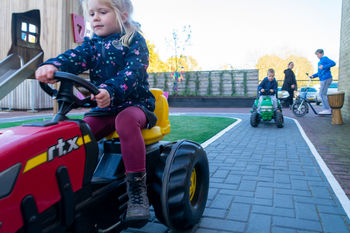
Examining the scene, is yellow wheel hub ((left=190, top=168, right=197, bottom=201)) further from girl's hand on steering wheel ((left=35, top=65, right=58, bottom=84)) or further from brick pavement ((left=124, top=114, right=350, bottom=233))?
girl's hand on steering wheel ((left=35, top=65, right=58, bottom=84))

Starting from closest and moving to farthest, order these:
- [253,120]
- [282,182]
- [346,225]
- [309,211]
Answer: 1. [346,225]
2. [309,211]
3. [282,182]
4. [253,120]

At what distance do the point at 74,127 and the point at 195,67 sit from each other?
5694 centimetres

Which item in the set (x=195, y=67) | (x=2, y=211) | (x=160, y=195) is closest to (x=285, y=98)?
(x=160, y=195)

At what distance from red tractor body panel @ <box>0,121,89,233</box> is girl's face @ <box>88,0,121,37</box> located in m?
0.84

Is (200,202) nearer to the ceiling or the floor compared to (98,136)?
nearer to the floor

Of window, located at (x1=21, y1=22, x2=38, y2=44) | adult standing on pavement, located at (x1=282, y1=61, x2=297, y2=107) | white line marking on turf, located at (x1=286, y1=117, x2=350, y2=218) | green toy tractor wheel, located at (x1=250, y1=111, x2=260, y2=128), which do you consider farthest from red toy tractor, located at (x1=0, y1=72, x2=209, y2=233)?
adult standing on pavement, located at (x1=282, y1=61, x2=297, y2=107)

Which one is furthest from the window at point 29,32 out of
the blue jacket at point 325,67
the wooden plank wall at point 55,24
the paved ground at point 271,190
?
the blue jacket at point 325,67

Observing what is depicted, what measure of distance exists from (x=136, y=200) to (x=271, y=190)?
1.91m

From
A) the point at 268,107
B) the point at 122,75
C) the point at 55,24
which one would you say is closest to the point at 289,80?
the point at 268,107

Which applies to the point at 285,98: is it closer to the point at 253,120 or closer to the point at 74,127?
the point at 253,120

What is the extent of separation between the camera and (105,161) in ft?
5.87

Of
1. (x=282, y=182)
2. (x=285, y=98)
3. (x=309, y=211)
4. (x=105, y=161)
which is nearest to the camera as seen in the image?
(x=105, y=161)

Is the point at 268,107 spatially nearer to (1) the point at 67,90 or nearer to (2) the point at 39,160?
(1) the point at 67,90

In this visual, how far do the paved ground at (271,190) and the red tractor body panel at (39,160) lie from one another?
1.15m
